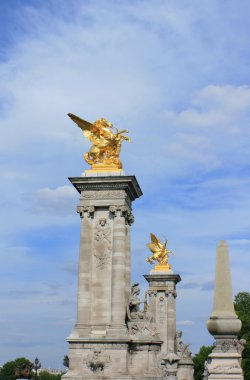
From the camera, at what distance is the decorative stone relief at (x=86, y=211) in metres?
30.0

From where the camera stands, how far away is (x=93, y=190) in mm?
30359

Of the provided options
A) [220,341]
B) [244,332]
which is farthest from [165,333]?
[220,341]

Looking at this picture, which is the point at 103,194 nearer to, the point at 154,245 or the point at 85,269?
the point at 85,269

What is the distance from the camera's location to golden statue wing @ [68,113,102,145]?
3181 cm

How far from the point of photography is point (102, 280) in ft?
96.1

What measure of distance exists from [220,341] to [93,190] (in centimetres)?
1923

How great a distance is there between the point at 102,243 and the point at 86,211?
1.80 meters

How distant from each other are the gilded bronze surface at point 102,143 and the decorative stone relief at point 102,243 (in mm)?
2985

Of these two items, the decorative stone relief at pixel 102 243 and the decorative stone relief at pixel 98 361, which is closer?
the decorative stone relief at pixel 98 361

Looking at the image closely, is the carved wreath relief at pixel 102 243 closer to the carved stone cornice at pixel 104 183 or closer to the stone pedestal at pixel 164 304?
the carved stone cornice at pixel 104 183

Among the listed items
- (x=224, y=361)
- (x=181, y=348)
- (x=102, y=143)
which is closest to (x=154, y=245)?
(x=181, y=348)

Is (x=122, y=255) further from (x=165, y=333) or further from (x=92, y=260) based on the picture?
(x=165, y=333)

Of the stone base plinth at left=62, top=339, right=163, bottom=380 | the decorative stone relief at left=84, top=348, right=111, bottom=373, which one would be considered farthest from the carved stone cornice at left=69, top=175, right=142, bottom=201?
the decorative stone relief at left=84, top=348, right=111, bottom=373

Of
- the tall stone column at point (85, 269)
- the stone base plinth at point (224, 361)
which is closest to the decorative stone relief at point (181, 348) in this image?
the tall stone column at point (85, 269)
